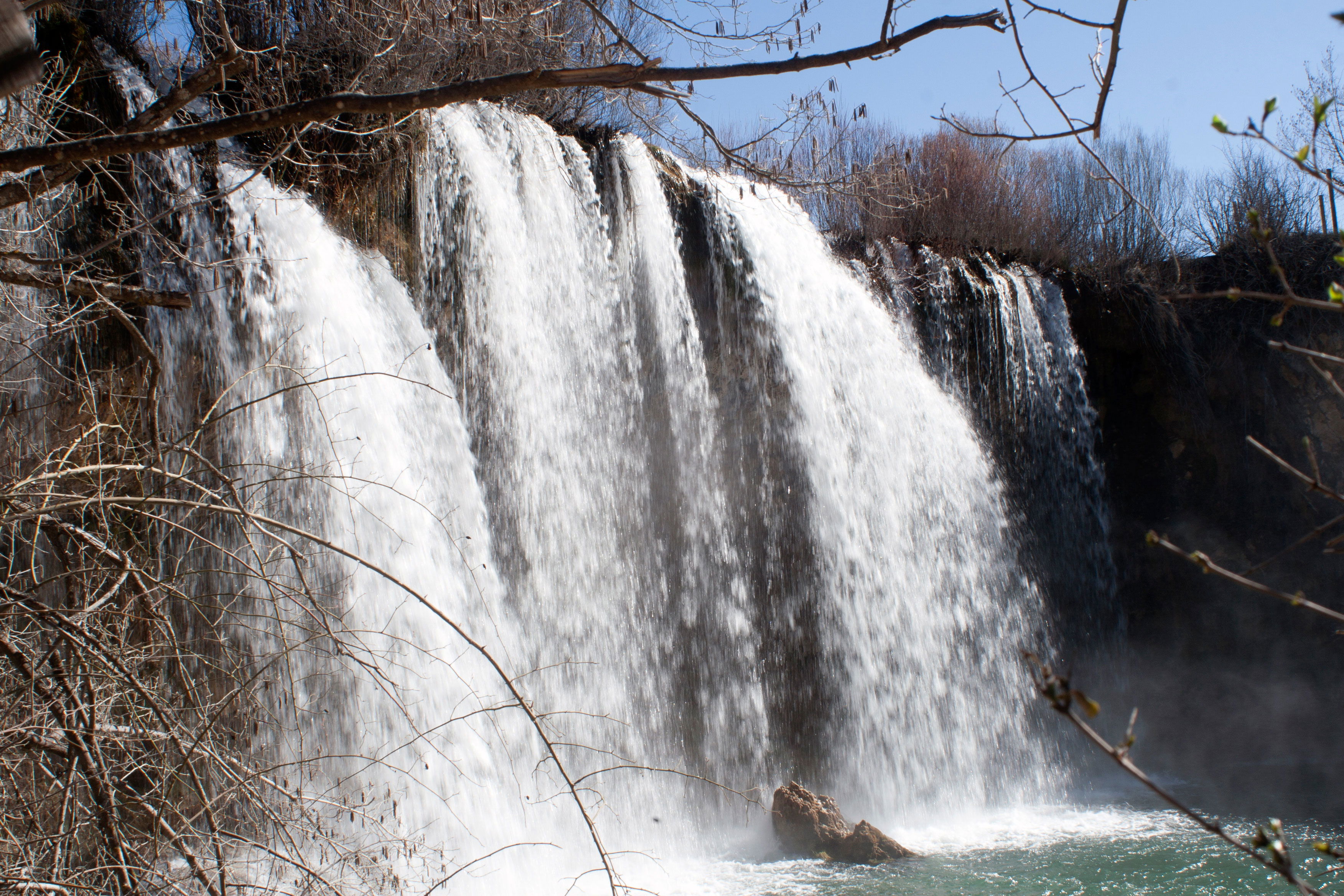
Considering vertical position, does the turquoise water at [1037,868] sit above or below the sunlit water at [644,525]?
below

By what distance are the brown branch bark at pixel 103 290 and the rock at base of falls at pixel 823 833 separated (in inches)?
197

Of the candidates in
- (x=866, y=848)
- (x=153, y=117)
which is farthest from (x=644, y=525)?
(x=153, y=117)

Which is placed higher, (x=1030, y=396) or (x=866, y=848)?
(x=1030, y=396)

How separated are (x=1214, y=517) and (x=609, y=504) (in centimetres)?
773

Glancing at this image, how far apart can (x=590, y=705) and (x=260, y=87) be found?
4.27 meters

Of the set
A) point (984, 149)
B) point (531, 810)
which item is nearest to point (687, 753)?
point (531, 810)

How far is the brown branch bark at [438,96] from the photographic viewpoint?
1.41m

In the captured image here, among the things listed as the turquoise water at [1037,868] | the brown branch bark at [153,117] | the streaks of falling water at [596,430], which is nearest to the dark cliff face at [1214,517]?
the turquoise water at [1037,868]

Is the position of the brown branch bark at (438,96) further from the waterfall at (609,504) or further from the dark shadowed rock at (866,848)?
the dark shadowed rock at (866,848)

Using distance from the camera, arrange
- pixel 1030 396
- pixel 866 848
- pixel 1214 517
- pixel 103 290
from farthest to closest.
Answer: pixel 1214 517, pixel 1030 396, pixel 866 848, pixel 103 290

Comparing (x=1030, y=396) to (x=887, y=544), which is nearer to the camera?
(x=887, y=544)

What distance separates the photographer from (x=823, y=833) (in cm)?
595

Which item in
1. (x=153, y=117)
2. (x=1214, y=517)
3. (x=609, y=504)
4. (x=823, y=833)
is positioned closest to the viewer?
(x=153, y=117)

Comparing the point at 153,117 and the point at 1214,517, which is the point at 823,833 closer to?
the point at 153,117
